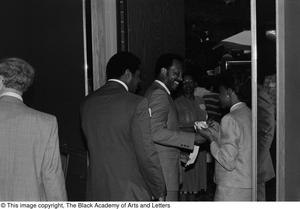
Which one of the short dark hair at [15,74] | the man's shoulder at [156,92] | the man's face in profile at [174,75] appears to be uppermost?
the short dark hair at [15,74]

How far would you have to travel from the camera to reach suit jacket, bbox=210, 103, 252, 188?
370 cm

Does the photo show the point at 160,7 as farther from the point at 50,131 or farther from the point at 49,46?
the point at 50,131

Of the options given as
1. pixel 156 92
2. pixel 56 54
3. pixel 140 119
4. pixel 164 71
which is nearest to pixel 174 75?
pixel 164 71

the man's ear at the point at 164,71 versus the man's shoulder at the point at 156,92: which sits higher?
the man's ear at the point at 164,71

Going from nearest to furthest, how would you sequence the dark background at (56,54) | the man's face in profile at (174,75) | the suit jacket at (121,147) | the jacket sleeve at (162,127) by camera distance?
the suit jacket at (121,147)
the jacket sleeve at (162,127)
the man's face in profile at (174,75)
the dark background at (56,54)

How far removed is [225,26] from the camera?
→ 1289 cm

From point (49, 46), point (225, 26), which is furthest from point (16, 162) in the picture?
point (225, 26)

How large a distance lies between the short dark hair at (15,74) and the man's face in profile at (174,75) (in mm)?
1617

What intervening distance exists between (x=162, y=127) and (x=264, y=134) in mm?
870

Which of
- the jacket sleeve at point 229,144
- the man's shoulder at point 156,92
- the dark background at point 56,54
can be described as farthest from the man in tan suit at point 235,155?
the dark background at point 56,54

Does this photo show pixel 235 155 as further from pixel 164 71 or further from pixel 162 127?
pixel 164 71

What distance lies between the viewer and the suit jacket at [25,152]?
2.92m

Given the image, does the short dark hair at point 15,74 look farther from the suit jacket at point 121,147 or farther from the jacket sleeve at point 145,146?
the jacket sleeve at point 145,146

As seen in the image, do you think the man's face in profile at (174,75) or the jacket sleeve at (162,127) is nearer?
the jacket sleeve at (162,127)
